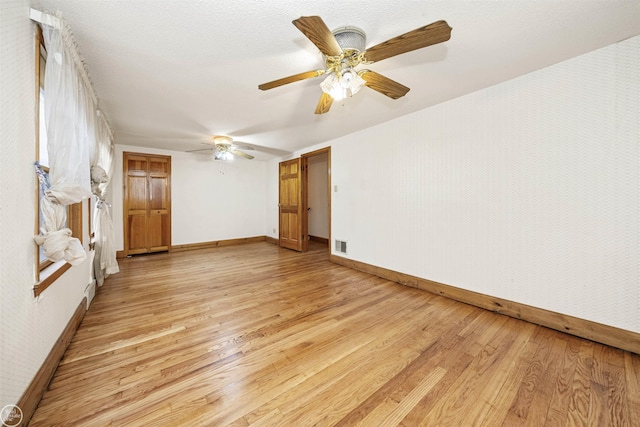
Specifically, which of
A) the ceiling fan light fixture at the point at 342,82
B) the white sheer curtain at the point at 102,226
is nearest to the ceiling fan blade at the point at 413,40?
the ceiling fan light fixture at the point at 342,82

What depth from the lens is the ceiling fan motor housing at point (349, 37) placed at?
4.99 feet

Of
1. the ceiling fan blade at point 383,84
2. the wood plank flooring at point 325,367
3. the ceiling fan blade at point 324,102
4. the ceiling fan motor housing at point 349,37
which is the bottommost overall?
the wood plank flooring at point 325,367

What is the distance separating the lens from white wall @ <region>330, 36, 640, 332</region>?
5.82ft

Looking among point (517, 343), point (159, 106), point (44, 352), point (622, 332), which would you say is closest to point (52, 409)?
point (44, 352)

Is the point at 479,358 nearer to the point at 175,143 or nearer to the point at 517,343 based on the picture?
the point at 517,343

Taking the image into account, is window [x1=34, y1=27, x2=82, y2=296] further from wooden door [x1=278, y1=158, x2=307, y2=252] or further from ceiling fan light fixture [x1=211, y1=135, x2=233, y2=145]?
wooden door [x1=278, y1=158, x2=307, y2=252]

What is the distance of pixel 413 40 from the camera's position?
1300 mm

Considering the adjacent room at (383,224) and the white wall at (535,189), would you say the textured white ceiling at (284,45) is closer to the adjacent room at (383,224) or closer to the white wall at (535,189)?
the adjacent room at (383,224)

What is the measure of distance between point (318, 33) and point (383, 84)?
0.77 m

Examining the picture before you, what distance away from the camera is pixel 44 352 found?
1.38 m

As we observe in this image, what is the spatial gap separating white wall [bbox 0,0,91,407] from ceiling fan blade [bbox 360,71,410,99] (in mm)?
1962

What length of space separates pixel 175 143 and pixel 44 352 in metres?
3.98

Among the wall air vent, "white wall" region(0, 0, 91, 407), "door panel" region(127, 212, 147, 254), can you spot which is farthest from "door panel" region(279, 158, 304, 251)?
"white wall" region(0, 0, 91, 407)

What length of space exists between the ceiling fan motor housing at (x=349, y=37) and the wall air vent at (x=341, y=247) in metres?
3.08
